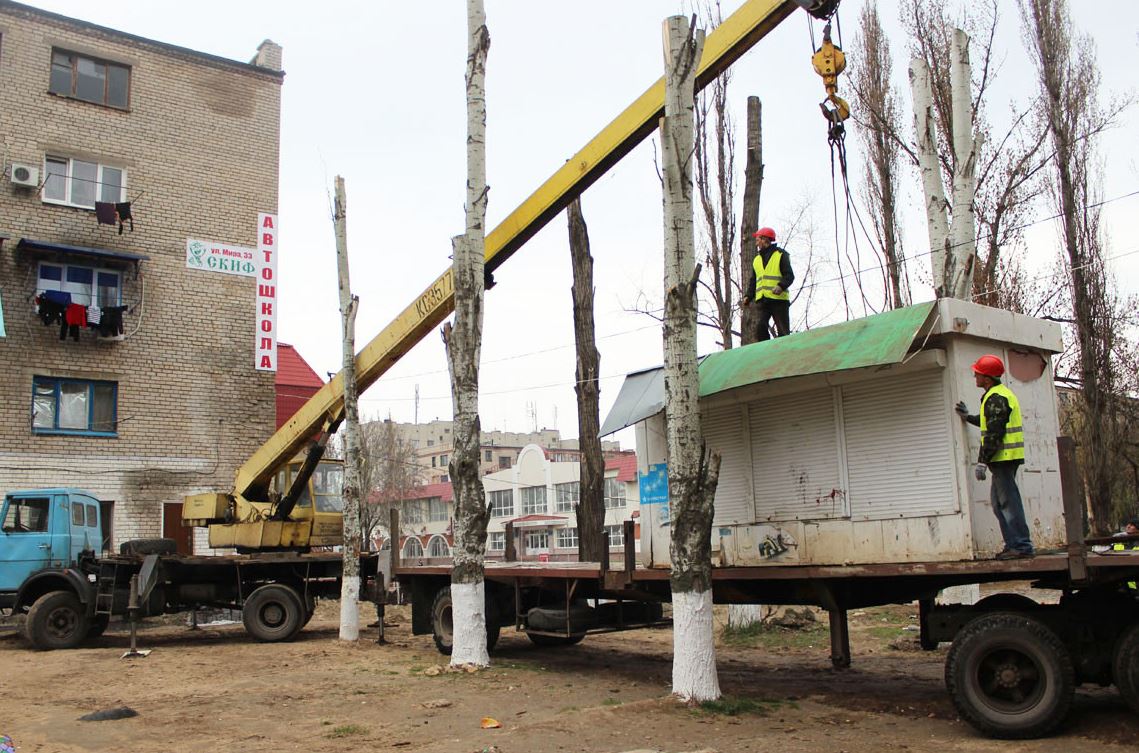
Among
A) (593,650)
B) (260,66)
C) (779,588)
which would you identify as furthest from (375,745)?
(260,66)

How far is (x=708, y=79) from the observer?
10.8m

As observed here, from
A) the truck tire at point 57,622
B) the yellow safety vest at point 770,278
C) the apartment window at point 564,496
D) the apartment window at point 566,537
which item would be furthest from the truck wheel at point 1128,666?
the apartment window at point 564,496

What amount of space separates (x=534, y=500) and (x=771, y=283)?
53498mm

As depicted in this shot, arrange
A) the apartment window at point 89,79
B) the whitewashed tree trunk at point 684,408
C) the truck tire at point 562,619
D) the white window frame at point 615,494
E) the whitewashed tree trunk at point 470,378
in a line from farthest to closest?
1. the white window frame at point 615,494
2. the apartment window at point 89,79
3. the truck tire at point 562,619
4. the whitewashed tree trunk at point 470,378
5. the whitewashed tree trunk at point 684,408

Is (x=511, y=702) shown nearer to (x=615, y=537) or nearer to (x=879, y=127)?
(x=879, y=127)

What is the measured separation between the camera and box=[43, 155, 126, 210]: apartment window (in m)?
21.2

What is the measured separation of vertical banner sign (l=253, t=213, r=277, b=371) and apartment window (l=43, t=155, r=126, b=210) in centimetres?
321

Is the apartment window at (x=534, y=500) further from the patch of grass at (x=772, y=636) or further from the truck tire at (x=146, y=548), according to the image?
the patch of grass at (x=772, y=636)

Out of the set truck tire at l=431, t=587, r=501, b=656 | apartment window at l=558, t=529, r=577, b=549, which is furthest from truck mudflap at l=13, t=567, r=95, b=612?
apartment window at l=558, t=529, r=577, b=549

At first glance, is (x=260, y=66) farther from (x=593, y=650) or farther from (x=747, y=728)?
(x=747, y=728)

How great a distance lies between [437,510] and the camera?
71812 millimetres

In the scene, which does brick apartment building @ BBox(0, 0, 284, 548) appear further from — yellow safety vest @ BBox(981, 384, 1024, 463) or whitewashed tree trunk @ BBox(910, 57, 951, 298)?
yellow safety vest @ BBox(981, 384, 1024, 463)

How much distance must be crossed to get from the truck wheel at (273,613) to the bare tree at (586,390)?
5020 millimetres

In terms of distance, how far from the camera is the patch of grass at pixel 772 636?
47.4 feet
